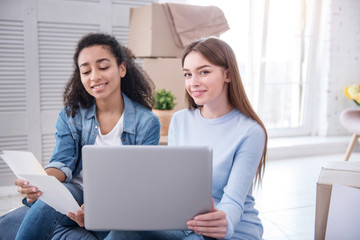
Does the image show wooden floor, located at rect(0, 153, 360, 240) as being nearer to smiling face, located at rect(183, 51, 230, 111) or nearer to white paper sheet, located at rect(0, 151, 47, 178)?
smiling face, located at rect(183, 51, 230, 111)

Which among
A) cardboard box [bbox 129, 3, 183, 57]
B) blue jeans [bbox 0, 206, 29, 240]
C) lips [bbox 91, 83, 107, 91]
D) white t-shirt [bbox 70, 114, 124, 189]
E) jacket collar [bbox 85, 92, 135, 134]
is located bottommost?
blue jeans [bbox 0, 206, 29, 240]

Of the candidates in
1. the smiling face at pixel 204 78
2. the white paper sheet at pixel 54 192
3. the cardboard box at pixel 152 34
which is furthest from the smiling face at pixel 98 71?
the cardboard box at pixel 152 34

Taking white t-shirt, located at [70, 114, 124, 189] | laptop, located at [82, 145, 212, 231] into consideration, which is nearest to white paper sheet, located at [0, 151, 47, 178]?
laptop, located at [82, 145, 212, 231]

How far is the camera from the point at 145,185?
815 millimetres

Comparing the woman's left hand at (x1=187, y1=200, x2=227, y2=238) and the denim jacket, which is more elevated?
the denim jacket

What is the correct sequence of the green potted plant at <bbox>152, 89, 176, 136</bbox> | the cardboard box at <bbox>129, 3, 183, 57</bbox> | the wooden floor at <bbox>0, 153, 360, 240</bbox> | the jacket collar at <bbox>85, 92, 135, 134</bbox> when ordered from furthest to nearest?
the cardboard box at <bbox>129, 3, 183, 57</bbox>
the green potted plant at <bbox>152, 89, 176, 136</bbox>
the wooden floor at <bbox>0, 153, 360, 240</bbox>
the jacket collar at <bbox>85, 92, 135, 134</bbox>

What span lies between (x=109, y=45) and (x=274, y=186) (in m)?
1.85

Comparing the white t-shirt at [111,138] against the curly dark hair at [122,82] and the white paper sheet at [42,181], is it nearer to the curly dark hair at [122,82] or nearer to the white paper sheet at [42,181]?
the curly dark hair at [122,82]

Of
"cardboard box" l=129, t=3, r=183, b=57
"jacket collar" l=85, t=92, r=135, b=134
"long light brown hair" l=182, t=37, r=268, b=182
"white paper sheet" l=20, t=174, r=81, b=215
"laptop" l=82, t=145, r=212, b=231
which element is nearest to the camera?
"laptop" l=82, t=145, r=212, b=231

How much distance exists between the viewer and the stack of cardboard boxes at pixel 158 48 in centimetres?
227

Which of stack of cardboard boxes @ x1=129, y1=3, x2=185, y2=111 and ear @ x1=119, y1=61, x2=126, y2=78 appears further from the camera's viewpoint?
stack of cardboard boxes @ x1=129, y1=3, x2=185, y2=111

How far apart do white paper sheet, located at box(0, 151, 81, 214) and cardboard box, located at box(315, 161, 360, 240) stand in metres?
0.81

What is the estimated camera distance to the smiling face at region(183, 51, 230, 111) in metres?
1.11

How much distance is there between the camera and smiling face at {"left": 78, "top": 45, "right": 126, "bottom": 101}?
4.54ft
